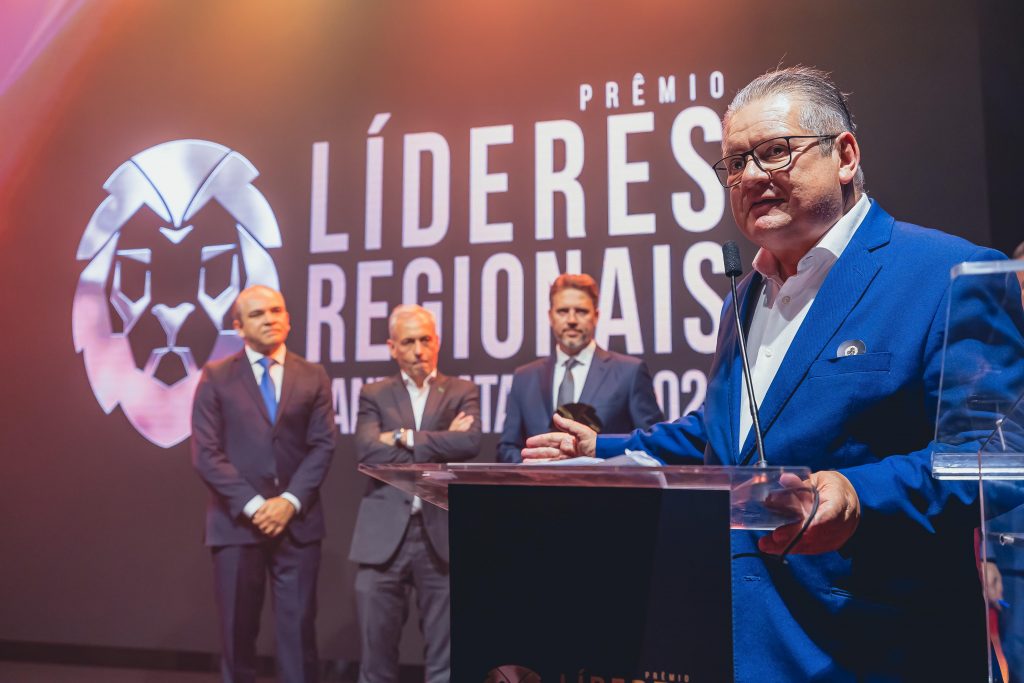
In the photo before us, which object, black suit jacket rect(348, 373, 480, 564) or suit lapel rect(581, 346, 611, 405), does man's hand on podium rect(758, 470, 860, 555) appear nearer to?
suit lapel rect(581, 346, 611, 405)

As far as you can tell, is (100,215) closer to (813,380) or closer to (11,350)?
(11,350)

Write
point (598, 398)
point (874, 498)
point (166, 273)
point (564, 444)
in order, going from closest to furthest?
point (874, 498) → point (564, 444) → point (598, 398) → point (166, 273)

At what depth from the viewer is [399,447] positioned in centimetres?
526

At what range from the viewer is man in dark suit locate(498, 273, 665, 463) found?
4.98 meters

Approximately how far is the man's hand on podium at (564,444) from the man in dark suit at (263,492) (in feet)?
12.5

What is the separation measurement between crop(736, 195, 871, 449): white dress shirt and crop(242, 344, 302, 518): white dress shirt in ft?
12.9

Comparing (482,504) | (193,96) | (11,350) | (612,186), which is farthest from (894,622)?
(11,350)

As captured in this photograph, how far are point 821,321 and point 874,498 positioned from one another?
1.34 ft

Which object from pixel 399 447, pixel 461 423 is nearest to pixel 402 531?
pixel 399 447

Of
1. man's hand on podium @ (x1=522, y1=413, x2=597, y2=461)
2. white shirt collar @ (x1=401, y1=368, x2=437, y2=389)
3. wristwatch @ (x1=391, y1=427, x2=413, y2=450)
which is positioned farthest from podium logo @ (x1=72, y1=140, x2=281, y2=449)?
man's hand on podium @ (x1=522, y1=413, x2=597, y2=461)

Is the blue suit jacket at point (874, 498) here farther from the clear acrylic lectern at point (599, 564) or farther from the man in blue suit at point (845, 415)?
the clear acrylic lectern at point (599, 564)

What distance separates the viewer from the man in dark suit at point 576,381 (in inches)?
196

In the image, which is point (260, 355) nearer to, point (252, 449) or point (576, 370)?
point (252, 449)

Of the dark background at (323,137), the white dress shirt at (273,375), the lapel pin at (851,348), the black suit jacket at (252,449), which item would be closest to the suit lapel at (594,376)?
the dark background at (323,137)
